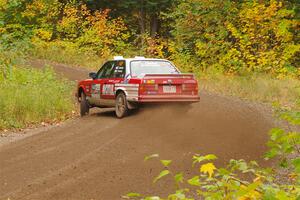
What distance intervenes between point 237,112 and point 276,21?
1433cm

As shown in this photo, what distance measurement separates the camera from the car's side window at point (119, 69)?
1566 cm

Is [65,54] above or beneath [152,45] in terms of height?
beneath

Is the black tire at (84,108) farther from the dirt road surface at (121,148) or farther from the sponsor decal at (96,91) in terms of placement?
the dirt road surface at (121,148)

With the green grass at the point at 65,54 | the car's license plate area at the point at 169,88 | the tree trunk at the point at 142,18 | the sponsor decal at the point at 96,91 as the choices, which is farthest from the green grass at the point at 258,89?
the tree trunk at the point at 142,18

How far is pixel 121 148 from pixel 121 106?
4.35 metres

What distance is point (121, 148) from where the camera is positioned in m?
11.0

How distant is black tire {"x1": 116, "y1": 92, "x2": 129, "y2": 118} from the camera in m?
15.1

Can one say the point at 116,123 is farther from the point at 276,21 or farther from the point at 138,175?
the point at 276,21

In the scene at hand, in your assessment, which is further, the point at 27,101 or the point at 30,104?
the point at 30,104

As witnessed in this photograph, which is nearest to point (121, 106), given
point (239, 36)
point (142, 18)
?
point (239, 36)

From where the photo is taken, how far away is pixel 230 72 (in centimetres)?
2923

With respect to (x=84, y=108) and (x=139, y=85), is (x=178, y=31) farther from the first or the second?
(x=139, y=85)

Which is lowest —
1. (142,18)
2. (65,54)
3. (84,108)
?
(84,108)

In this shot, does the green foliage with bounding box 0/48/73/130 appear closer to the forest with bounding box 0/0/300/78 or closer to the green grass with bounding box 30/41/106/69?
the forest with bounding box 0/0/300/78
